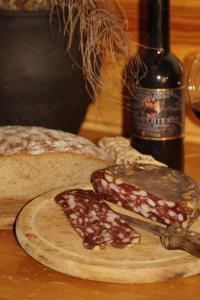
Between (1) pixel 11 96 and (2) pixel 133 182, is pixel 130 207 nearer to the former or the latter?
(2) pixel 133 182

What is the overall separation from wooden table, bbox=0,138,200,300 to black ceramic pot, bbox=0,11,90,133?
0.51 metres

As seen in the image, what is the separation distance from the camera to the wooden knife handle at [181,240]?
40.8 inches

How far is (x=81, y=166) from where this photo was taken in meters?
1.37

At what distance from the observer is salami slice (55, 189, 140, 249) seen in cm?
109

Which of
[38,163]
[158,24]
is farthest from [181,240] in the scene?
[158,24]

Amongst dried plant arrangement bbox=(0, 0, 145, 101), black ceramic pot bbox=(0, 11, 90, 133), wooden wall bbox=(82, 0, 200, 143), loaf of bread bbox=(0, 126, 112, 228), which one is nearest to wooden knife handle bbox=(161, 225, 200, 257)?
loaf of bread bbox=(0, 126, 112, 228)

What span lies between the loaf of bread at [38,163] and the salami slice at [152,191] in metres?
0.11

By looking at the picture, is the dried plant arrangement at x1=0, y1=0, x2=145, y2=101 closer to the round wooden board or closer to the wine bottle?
the wine bottle

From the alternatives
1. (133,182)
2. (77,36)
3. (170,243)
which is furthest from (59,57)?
(170,243)

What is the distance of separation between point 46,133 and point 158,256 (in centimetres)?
44

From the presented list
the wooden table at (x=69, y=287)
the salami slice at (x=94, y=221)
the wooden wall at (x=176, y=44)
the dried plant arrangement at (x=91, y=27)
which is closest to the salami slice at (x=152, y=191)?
the salami slice at (x=94, y=221)

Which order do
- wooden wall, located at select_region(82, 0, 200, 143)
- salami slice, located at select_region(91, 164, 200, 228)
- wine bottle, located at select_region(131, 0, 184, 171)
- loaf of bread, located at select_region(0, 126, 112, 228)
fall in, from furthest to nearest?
wooden wall, located at select_region(82, 0, 200, 143) < wine bottle, located at select_region(131, 0, 184, 171) < loaf of bread, located at select_region(0, 126, 112, 228) < salami slice, located at select_region(91, 164, 200, 228)

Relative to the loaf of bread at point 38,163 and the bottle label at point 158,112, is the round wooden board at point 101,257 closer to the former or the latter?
the loaf of bread at point 38,163

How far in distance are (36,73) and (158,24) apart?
0.30 metres
